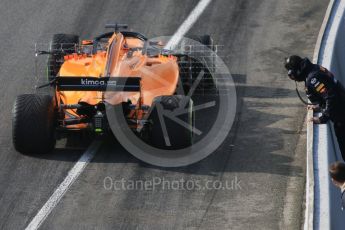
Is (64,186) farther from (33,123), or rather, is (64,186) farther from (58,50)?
(58,50)

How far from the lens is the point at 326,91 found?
13930mm

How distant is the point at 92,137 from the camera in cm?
1501

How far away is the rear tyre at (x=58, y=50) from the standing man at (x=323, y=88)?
4.90m

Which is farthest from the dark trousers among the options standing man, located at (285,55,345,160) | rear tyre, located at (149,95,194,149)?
rear tyre, located at (149,95,194,149)

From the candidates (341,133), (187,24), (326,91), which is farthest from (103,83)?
(187,24)

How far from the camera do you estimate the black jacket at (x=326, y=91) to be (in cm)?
1389

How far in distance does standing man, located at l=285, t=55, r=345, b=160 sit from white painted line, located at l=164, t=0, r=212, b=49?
15.8ft

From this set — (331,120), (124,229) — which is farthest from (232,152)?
(124,229)

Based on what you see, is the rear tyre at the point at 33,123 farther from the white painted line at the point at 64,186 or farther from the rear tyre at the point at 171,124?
the rear tyre at the point at 171,124

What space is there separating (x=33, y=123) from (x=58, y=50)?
3355 mm

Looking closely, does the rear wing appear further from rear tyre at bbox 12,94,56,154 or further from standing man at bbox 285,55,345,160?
standing man at bbox 285,55,345,160

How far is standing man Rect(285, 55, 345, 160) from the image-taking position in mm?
13875

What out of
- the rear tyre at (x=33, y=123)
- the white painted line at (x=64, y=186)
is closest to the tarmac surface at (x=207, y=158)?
the white painted line at (x=64, y=186)

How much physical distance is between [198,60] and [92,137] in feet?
10.1
